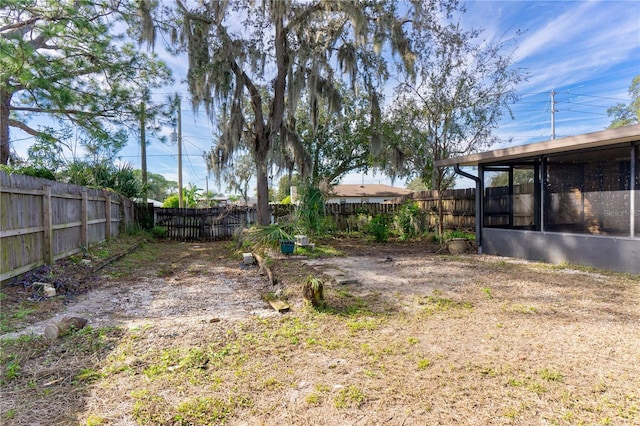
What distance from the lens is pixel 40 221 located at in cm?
500

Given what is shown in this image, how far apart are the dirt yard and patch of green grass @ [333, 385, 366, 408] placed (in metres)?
0.01

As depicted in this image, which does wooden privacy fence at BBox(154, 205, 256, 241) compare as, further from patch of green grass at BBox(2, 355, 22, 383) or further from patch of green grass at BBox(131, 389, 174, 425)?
patch of green grass at BBox(131, 389, 174, 425)

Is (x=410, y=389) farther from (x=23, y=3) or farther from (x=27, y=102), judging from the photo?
(x=27, y=102)

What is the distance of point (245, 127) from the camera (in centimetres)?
938

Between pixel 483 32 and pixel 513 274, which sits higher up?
pixel 483 32

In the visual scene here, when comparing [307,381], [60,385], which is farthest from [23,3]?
[307,381]

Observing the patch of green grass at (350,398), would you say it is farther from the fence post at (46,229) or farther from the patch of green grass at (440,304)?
the fence post at (46,229)

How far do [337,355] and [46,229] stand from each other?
5.06m

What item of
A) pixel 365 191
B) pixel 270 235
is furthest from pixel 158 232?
pixel 365 191

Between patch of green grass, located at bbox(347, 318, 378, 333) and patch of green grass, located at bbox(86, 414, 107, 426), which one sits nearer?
patch of green grass, located at bbox(86, 414, 107, 426)

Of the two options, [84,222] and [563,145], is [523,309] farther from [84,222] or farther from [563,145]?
[84,222]

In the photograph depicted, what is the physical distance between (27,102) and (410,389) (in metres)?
11.7

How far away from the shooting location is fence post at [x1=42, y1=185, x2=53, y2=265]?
506 centimetres

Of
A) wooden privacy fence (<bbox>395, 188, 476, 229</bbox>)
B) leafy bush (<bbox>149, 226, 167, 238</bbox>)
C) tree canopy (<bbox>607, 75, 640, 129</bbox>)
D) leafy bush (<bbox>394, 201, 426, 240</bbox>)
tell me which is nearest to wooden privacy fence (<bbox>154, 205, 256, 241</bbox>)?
leafy bush (<bbox>149, 226, 167, 238</bbox>)
